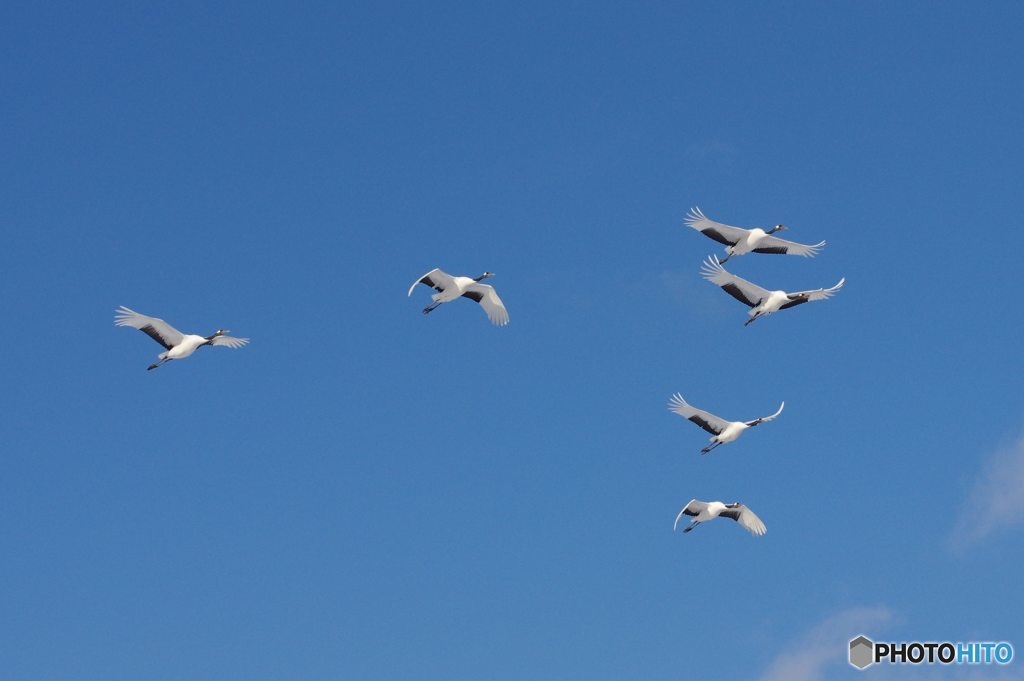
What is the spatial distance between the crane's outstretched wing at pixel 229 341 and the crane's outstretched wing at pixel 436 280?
950 cm

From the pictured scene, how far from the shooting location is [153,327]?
215 feet

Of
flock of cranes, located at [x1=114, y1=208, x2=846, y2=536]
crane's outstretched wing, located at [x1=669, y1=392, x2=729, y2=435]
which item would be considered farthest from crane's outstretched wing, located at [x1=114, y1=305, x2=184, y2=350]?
crane's outstretched wing, located at [x1=669, y1=392, x2=729, y2=435]

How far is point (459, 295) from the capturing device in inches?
2830

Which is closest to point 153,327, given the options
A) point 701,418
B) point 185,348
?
point 185,348

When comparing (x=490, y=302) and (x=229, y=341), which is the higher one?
(x=490, y=302)

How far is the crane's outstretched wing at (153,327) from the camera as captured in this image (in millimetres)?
64750

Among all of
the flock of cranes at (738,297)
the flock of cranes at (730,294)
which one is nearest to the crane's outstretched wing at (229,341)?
the flock of cranes at (730,294)

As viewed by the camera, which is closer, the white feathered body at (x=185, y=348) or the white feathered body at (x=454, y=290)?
the white feathered body at (x=185, y=348)

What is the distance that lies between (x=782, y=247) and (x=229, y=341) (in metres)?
29.5

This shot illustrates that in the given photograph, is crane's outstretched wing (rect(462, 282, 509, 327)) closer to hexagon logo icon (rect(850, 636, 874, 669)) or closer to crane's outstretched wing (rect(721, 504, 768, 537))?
crane's outstretched wing (rect(721, 504, 768, 537))

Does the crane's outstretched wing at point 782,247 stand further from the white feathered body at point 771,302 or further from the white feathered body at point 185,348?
the white feathered body at point 185,348

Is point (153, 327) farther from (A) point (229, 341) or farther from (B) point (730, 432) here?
(B) point (730, 432)

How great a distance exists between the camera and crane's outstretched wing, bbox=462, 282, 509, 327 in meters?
72.8

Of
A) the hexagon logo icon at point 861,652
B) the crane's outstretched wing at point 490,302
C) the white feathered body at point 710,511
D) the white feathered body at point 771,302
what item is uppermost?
the crane's outstretched wing at point 490,302
